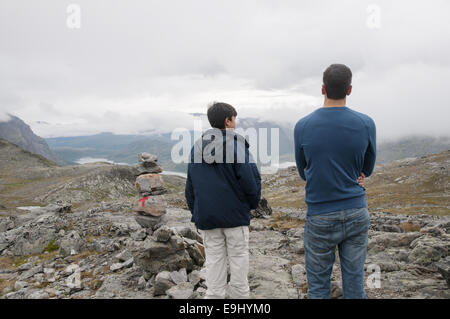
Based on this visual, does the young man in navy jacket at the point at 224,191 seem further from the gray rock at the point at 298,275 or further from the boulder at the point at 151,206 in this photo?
the boulder at the point at 151,206

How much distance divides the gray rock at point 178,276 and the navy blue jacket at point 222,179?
474 cm

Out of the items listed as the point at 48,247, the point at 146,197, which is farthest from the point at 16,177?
the point at 146,197

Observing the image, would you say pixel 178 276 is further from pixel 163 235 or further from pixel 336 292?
pixel 336 292

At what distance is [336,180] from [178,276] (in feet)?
24.7

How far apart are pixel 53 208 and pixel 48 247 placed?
14.2 metres

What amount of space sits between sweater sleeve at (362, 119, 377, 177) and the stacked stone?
12.8m

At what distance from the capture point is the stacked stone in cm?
1645

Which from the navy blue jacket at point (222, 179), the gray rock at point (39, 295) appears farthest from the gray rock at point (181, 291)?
the gray rock at point (39, 295)

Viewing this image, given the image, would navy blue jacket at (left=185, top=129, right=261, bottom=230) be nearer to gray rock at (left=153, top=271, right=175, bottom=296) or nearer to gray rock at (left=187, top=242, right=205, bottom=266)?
gray rock at (left=153, top=271, right=175, bottom=296)

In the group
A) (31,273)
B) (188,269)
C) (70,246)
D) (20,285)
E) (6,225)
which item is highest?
(188,269)

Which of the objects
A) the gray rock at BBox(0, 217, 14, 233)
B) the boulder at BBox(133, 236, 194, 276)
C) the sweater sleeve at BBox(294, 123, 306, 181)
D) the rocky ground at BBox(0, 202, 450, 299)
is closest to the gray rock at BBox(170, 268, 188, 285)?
the rocky ground at BBox(0, 202, 450, 299)

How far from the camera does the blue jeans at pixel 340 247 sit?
501 cm

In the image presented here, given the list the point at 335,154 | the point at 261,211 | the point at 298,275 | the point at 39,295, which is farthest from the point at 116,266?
the point at 261,211

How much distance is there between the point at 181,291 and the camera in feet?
30.3
